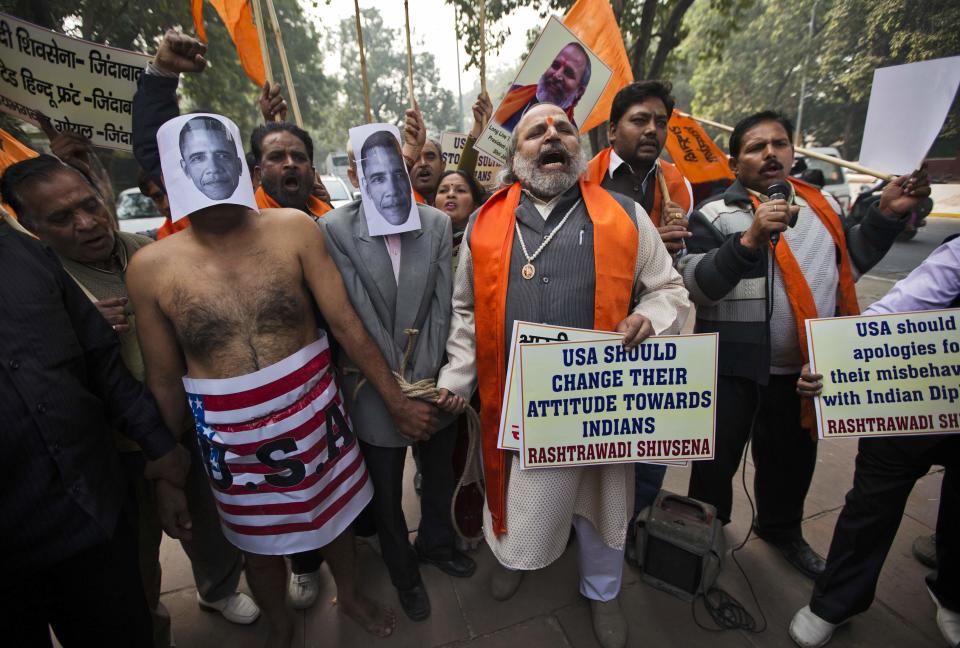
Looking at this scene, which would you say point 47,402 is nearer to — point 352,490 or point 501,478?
point 352,490

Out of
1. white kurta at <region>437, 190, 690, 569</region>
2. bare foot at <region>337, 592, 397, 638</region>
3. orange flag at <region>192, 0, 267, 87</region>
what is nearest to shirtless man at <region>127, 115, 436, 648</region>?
white kurta at <region>437, 190, 690, 569</region>

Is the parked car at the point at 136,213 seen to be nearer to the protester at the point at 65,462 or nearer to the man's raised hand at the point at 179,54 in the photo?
the man's raised hand at the point at 179,54

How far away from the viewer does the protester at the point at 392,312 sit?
6.46ft

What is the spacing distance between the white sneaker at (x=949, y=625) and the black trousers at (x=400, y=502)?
2287mm

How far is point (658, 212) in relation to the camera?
8.93 feet

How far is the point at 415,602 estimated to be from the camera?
2.30 metres

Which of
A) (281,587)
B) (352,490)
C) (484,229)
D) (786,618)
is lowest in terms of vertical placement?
(786,618)

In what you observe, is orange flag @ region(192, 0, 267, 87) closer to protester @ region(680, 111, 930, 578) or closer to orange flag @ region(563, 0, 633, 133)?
orange flag @ region(563, 0, 633, 133)

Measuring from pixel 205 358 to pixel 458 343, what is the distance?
100cm

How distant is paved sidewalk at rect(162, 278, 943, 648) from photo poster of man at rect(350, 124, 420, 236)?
1.91m

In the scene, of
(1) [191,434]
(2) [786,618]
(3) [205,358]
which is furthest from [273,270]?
(2) [786,618]

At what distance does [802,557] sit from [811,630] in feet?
1.69

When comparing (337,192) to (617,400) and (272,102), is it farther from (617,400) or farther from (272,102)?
(617,400)

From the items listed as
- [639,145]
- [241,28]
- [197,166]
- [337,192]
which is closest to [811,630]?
[639,145]
